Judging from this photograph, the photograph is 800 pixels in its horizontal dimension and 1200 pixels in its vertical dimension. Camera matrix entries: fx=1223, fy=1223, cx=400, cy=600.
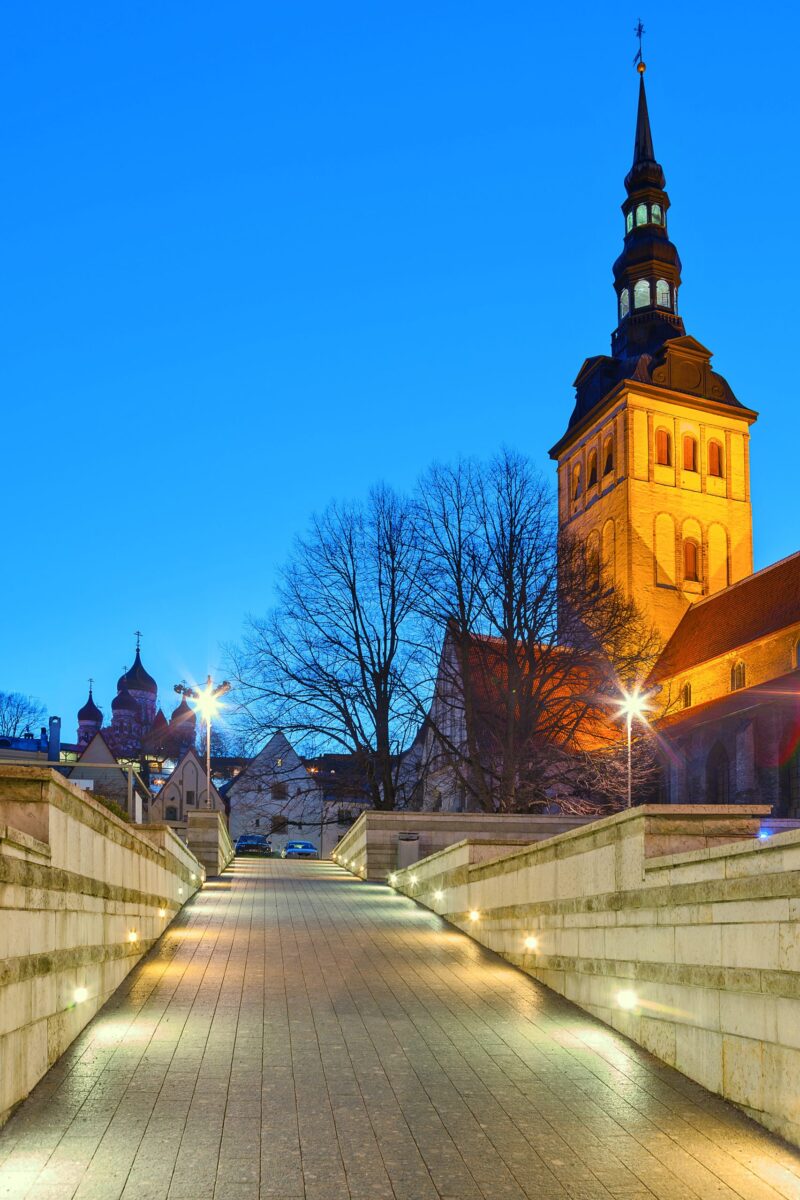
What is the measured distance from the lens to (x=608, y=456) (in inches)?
2813

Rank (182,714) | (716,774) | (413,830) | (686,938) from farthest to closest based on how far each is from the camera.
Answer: (182,714) → (716,774) → (413,830) → (686,938)

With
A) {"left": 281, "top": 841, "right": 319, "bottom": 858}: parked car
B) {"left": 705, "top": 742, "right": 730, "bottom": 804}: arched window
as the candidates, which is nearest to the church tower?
{"left": 705, "top": 742, "right": 730, "bottom": 804}: arched window

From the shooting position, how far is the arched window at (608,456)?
7075 centimetres

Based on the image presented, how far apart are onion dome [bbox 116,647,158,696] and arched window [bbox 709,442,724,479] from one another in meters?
82.0

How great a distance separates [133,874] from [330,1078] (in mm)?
5257

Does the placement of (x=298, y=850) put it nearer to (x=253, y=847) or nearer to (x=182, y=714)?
(x=253, y=847)

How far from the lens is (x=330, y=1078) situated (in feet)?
29.5

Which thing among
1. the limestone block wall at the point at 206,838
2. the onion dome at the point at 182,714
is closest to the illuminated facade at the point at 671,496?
the limestone block wall at the point at 206,838

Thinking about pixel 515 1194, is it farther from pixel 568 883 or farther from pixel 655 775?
pixel 655 775

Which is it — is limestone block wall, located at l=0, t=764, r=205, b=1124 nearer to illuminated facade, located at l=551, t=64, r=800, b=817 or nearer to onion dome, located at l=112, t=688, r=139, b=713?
illuminated facade, located at l=551, t=64, r=800, b=817

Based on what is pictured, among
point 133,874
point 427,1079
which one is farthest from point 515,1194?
point 133,874

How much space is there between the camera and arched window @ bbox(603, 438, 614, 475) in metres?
70.8

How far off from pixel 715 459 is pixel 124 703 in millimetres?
80478

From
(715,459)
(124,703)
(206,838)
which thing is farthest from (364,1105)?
(124,703)
